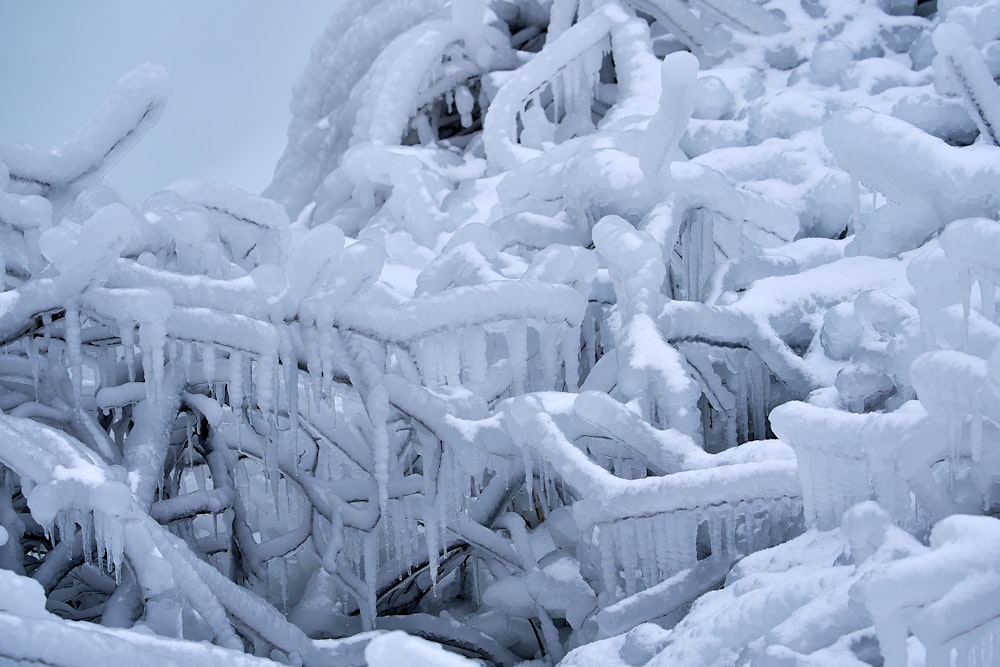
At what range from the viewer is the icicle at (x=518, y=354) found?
9.89ft

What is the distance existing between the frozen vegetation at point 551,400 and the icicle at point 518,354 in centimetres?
1

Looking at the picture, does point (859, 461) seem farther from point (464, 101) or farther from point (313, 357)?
point (464, 101)

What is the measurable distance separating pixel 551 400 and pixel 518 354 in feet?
0.98

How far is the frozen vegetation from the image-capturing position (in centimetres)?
192

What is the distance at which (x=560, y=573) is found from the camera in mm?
2959

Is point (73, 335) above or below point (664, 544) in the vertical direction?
above

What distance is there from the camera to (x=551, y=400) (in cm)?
281

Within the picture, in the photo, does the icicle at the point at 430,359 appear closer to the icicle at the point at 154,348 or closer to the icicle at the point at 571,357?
the icicle at the point at 571,357

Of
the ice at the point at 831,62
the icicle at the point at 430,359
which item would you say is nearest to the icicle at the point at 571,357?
the icicle at the point at 430,359

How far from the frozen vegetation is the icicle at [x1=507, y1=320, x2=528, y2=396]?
0.01 metres

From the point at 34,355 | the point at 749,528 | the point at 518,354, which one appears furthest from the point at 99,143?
the point at 749,528

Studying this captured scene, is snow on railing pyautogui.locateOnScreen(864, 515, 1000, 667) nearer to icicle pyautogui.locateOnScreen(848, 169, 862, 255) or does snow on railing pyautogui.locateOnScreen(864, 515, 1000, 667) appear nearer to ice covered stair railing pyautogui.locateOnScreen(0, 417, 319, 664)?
ice covered stair railing pyautogui.locateOnScreen(0, 417, 319, 664)

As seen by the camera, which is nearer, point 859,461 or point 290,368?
point 859,461

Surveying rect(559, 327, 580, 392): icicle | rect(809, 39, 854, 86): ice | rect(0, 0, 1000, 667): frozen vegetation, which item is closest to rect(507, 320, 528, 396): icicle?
rect(0, 0, 1000, 667): frozen vegetation
